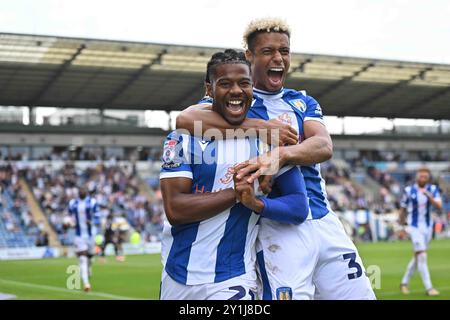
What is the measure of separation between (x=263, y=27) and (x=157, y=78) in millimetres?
28680

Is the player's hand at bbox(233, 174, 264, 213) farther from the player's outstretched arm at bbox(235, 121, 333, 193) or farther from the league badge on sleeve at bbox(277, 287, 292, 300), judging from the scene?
the league badge on sleeve at bbox(277, 287, 292, 300)

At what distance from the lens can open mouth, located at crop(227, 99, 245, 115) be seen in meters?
4.10

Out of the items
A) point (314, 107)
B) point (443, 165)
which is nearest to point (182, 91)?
point (443, 165)

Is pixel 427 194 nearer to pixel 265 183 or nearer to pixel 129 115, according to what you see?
pixel 265 183

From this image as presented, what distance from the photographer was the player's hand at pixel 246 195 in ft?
12.8

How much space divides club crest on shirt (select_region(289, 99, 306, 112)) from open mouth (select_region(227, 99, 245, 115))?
1.94 ft

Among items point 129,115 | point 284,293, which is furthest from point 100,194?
point 284,293

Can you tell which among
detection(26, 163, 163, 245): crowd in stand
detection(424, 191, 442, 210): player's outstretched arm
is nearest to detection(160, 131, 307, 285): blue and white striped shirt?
detection(424, 191, 442, 210): player's outstretched arm

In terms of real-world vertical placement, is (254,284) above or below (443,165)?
below

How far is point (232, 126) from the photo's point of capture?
4141 millimetres

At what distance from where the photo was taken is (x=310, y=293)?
432 cm

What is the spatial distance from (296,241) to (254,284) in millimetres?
383
